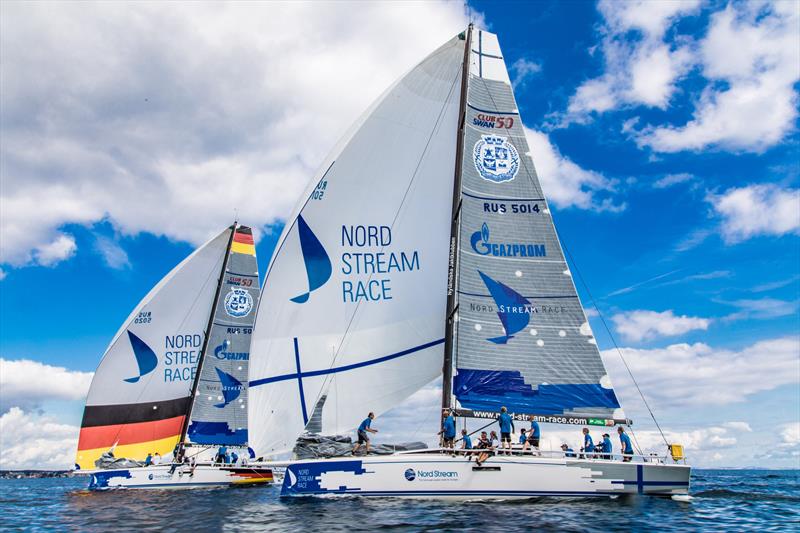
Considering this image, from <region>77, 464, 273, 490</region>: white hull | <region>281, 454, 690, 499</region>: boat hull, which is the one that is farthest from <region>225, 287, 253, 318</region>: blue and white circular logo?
<region>281, 454, 690, 499</region>: boat hull

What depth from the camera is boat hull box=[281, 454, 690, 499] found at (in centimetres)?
1396

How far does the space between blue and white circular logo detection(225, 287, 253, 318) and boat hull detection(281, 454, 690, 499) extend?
17890 mm

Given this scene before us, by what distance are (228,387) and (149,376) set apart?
3.85 metres

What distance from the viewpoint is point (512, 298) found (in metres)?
16.7

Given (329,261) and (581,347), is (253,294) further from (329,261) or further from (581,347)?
(581,347)

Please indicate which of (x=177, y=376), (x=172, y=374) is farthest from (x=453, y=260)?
(x=172, y=374)

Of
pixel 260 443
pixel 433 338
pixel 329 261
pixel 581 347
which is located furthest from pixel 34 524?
pixel 581 347

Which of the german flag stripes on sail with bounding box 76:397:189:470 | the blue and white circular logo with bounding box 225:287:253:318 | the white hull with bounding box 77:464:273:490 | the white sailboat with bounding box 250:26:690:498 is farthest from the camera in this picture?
the blue and white circular logo with bounding box 225:287:253:318

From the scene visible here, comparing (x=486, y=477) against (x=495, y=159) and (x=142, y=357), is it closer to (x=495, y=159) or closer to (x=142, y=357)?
(x=495, y=159)

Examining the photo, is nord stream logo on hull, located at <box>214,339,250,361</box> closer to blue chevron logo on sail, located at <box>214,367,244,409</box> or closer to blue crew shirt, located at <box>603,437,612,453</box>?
blue chevron logo on sail, located at <box>214,367,244,409</box>

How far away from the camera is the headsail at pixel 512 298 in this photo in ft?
52.3

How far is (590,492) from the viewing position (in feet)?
46.5

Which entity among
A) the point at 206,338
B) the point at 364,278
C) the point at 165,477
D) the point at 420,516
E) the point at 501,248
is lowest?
the point at 165,477

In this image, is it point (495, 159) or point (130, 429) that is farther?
point (130, 429)
